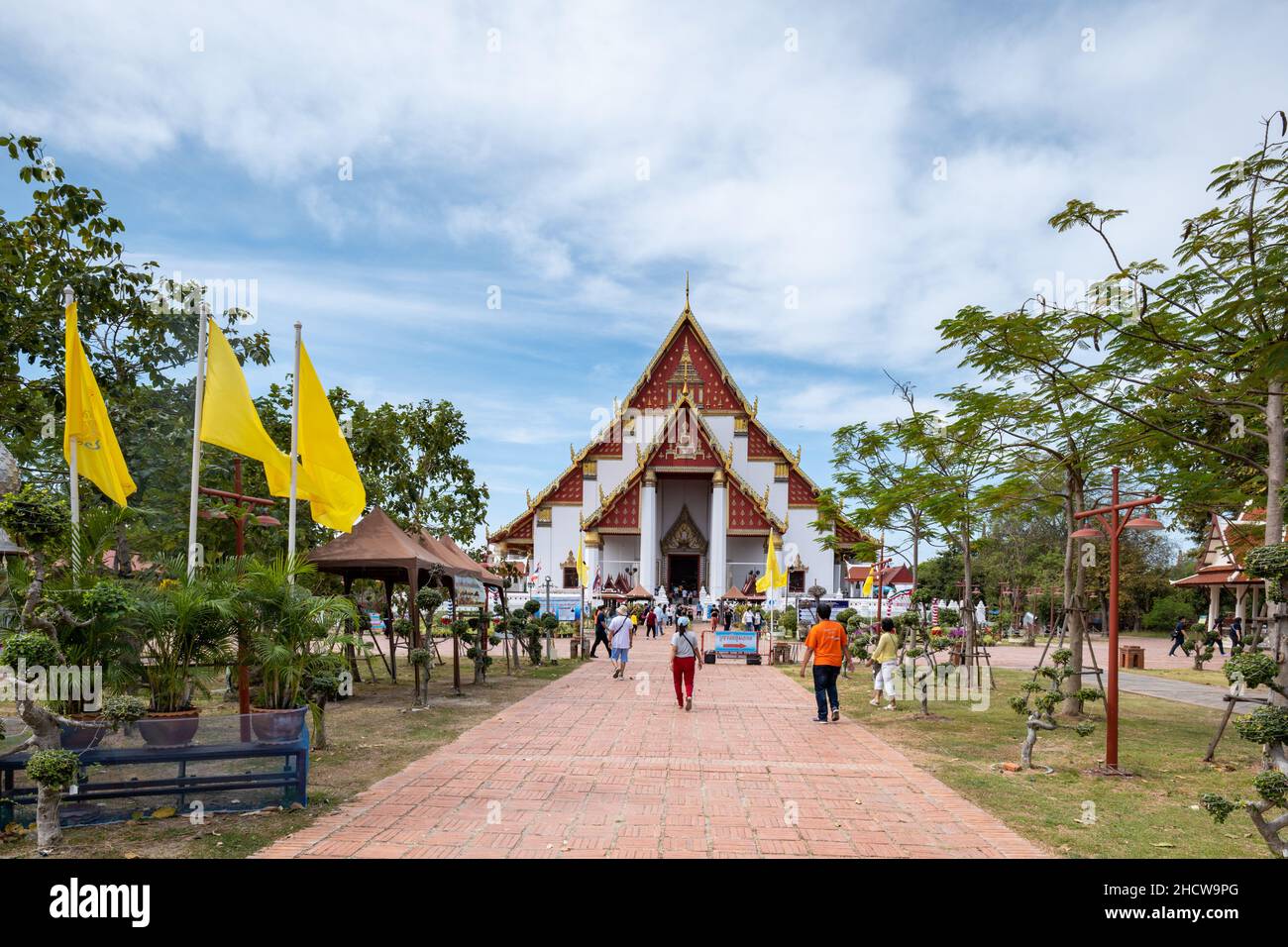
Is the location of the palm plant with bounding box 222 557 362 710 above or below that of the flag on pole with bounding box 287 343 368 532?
below

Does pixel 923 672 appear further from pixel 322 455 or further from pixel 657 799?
pixel 322 455

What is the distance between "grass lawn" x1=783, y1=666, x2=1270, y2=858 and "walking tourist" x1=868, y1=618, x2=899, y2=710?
0.35 metres

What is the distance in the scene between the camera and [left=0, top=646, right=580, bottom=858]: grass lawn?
5719 mm

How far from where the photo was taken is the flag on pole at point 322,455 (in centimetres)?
987

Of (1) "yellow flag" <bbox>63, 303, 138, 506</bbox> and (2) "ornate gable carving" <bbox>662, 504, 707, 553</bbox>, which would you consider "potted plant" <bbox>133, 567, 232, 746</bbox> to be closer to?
(1) "yellow flag" <bbox>63, 303, 138, 506</bbox>

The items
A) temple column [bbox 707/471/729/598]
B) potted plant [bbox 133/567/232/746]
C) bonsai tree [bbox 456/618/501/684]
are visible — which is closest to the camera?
potted plant [bbox 133/567/232/746]

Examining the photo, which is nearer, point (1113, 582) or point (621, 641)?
point (1113, 582)

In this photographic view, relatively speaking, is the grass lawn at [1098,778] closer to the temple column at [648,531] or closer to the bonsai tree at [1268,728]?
Result: the bonsai tree at [1268,728]

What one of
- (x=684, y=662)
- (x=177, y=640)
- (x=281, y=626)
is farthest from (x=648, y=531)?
(x=177, y=640)

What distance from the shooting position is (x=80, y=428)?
25.5 feet

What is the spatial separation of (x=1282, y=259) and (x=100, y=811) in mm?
9974

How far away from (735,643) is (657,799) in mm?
16881

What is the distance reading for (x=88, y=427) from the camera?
800cm

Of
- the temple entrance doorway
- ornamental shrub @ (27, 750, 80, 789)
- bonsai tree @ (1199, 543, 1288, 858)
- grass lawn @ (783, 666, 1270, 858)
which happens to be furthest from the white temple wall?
ornamental shrub @ (27, 750, 80, 789)
